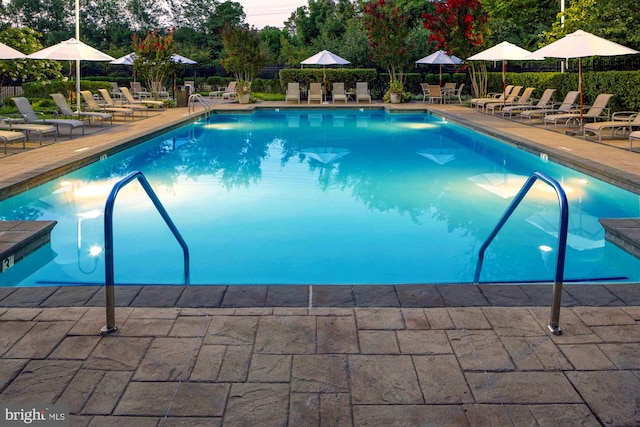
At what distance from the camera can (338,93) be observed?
23406 millimetres

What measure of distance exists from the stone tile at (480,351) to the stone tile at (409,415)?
0.41m

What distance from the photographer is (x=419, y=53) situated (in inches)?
1065

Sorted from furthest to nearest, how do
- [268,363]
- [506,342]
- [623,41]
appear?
[623,41] < [506,342] < [268,363]

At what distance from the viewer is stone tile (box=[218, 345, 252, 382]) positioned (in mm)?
2758

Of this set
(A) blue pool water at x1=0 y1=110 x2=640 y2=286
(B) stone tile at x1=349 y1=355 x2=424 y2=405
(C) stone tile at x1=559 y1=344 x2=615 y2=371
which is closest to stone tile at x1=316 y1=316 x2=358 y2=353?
(B) stone tile at x1=349 y1=355 x2=424 y2=405

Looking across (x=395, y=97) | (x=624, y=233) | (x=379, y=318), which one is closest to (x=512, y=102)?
(x=395, y=97)

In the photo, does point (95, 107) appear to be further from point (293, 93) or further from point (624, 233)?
point (624, 233)

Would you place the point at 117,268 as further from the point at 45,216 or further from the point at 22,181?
the point at 22,181

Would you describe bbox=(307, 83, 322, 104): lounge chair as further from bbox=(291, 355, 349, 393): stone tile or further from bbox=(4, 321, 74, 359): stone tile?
bbox=(291, 355, 349, 393): stone tile

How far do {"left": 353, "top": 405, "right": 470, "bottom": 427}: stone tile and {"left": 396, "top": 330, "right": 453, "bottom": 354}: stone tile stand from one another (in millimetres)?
536

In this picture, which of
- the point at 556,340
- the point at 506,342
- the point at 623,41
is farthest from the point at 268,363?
the point at 623,41

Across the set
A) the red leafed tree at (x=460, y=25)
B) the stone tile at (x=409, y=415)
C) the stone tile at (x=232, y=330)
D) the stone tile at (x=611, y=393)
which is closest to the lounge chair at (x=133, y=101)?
the red leafed tree at (x=460, y=25)

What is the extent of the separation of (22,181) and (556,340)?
6609 millimetres

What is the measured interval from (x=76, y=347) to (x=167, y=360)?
1.63 feet
